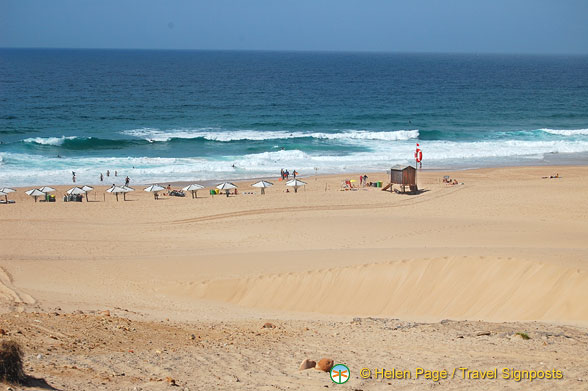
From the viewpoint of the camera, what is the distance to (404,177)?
30219mm

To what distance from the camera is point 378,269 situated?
16.2 meters

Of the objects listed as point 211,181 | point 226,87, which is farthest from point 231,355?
point 226,87

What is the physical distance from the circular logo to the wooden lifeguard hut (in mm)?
21787

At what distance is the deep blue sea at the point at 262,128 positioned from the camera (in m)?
41.8

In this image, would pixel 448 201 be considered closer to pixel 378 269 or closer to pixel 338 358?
pixel 378 269

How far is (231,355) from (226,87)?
8214cm

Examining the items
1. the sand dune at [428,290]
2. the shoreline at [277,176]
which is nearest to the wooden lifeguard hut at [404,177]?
the shoreline at [277,176]

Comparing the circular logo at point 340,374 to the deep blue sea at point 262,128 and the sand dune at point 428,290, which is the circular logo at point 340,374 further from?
the deep blue sea at point 262,128

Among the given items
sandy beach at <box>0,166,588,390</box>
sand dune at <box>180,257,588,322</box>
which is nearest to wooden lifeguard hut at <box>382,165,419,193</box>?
sandy beach at <box>0,166,588,390</box>

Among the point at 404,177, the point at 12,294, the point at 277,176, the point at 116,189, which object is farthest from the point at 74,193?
the point at 12,294

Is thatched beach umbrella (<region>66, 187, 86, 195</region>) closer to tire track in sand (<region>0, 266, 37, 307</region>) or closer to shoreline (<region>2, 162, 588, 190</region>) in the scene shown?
shoreline (<region>2, 162, 588, 190</region>)

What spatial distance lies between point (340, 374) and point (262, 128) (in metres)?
48.1

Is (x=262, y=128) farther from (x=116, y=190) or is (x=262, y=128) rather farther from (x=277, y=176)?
(x=116, y=190)

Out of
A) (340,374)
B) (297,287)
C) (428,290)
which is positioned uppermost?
(340,374)
